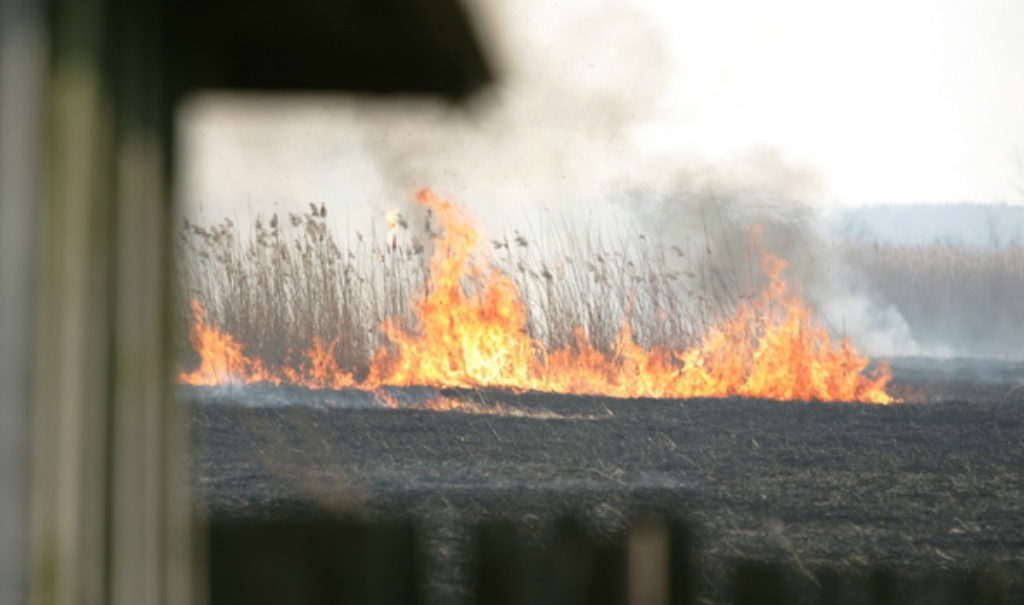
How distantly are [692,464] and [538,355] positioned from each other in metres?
0.84

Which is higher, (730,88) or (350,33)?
(730,88)

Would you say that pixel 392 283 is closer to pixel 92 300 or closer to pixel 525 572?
pixel 525 572

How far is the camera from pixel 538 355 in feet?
15.2

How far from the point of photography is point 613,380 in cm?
464

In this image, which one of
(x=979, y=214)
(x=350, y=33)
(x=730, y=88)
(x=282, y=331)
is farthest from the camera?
(x=730, y=88)

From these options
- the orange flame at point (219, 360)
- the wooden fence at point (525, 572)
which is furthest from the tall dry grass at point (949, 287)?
the wooden fence at point (525, 572)

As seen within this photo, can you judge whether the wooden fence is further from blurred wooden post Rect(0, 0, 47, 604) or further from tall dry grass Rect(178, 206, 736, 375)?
tall dry grass Rect(178, 206, 736, 375)

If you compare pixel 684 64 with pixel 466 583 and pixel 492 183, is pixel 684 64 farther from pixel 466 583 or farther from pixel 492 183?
pixel 466 583

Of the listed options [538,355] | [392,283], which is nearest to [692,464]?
[538,355]

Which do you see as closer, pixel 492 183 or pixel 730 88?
pixel 492 183

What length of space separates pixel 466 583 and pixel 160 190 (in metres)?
0.80

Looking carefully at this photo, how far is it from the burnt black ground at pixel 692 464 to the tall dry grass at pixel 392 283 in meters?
0.45

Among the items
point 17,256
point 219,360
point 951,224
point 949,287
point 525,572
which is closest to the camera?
point 17,256

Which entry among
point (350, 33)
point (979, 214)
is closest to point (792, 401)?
point (979, 214)
